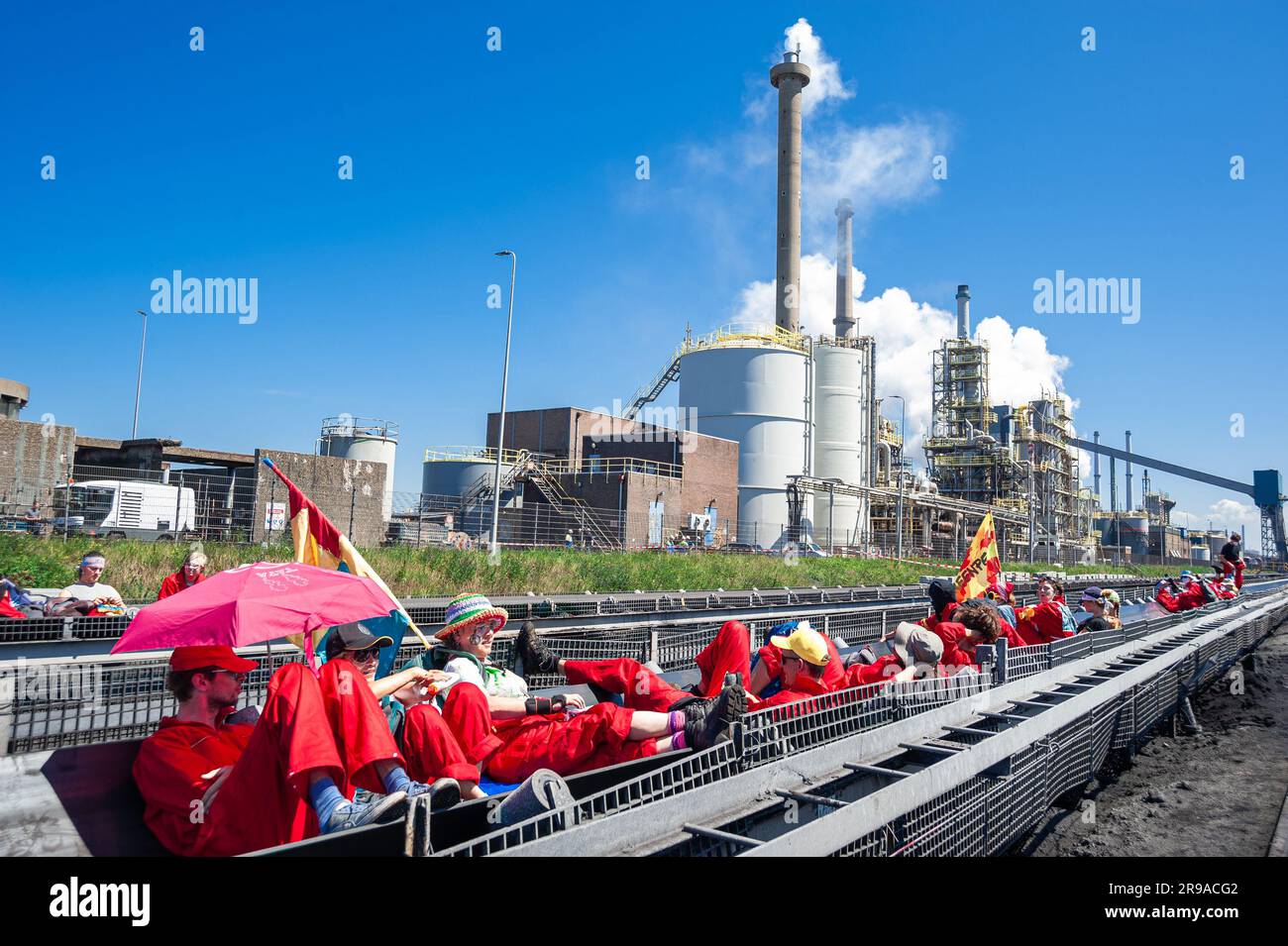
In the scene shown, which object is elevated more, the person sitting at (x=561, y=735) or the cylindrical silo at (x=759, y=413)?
the cylindrical silo at (x=759, y=413)

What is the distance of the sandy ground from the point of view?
5699 mm

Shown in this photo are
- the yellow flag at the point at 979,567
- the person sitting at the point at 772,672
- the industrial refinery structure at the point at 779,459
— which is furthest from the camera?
the industrial refinery structure at the point at 779,459

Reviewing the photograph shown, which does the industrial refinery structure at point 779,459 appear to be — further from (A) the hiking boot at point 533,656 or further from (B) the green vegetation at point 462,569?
(A) the hiking boot at point 533,656

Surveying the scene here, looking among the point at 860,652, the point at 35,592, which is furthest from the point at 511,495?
the point at 860,652

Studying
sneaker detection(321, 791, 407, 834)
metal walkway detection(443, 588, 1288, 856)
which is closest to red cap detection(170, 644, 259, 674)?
sneaker detection(321, 791, 407, 834)

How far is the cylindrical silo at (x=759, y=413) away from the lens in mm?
47250

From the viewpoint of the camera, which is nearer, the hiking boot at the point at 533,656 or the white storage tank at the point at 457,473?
the hiking boot at the point at 533,656

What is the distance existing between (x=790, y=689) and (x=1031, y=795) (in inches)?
61.3

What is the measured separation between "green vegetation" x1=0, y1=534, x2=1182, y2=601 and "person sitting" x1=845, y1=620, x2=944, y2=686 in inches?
408

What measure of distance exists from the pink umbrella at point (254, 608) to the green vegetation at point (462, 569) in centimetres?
922

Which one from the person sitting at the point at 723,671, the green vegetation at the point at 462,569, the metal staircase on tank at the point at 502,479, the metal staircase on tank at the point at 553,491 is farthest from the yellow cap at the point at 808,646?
the metal staircase on tank at the point at 502,479

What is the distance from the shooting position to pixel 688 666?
9242mm

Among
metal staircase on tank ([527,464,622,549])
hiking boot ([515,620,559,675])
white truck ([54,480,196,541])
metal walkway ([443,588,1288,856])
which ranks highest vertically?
metal staircase on tank ([527,464,622,549])

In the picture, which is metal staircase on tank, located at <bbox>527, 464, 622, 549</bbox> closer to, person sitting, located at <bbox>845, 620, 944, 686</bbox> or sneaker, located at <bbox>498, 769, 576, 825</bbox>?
person sitting, located at <bbox>845, 620, 944, 686</bbox>
